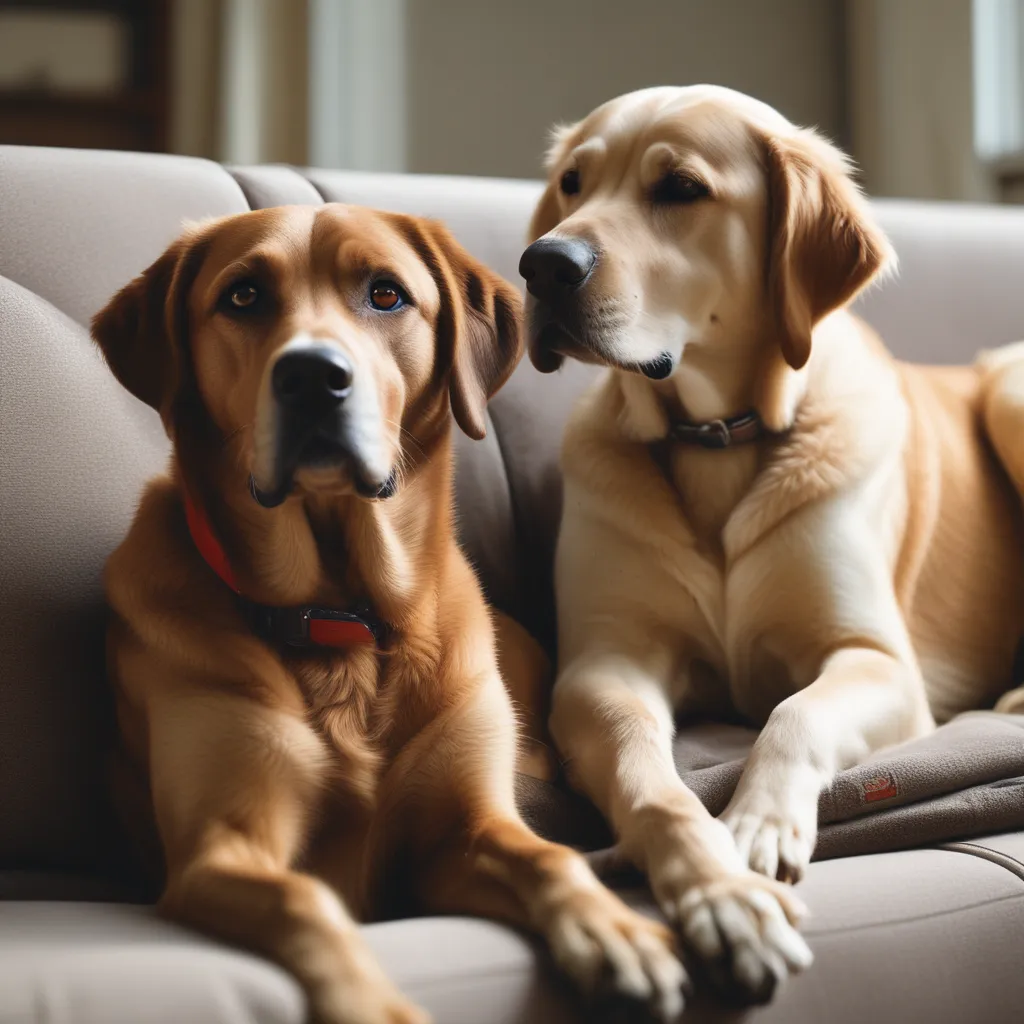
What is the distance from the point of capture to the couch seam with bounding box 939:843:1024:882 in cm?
136

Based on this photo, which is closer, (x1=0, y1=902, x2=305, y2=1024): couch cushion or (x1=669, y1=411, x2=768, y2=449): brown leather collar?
(x1=0, y1=902, x2=305, y2=1024): couch cushion

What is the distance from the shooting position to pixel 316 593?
1421 mm

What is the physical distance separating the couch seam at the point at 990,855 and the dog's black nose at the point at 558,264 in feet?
2.75

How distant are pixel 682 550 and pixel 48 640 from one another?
908 millimetres

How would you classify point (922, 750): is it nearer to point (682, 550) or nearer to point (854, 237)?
point (682, 550)

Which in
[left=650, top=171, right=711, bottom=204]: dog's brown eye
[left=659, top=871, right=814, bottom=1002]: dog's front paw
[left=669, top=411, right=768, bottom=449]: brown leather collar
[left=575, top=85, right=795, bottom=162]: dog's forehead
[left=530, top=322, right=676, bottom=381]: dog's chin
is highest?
[left=575, top=85, right=795, bottom=162]: dog's forehead

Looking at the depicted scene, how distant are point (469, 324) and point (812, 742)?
65 centimetres

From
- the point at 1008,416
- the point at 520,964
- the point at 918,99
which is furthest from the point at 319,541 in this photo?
the point at 918,99

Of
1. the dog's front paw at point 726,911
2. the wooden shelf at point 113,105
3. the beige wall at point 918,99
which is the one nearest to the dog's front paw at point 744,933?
the dog's front paw at point 726,911

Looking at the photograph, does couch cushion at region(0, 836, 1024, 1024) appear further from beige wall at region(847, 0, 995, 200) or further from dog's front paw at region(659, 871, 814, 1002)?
beige wall at region(847, 0, 995, 200)

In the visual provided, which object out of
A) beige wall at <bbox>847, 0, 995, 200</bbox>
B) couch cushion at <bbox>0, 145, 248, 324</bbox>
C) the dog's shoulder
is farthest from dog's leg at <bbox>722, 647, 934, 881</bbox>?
beige wall at <bbox>847, 0, 995, 200</bbox>

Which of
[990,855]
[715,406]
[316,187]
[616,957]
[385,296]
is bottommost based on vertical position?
[990,855]

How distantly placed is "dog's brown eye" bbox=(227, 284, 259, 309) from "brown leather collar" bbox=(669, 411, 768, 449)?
2.57 feet

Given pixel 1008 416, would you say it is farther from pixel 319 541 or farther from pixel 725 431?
pixel 319 541
